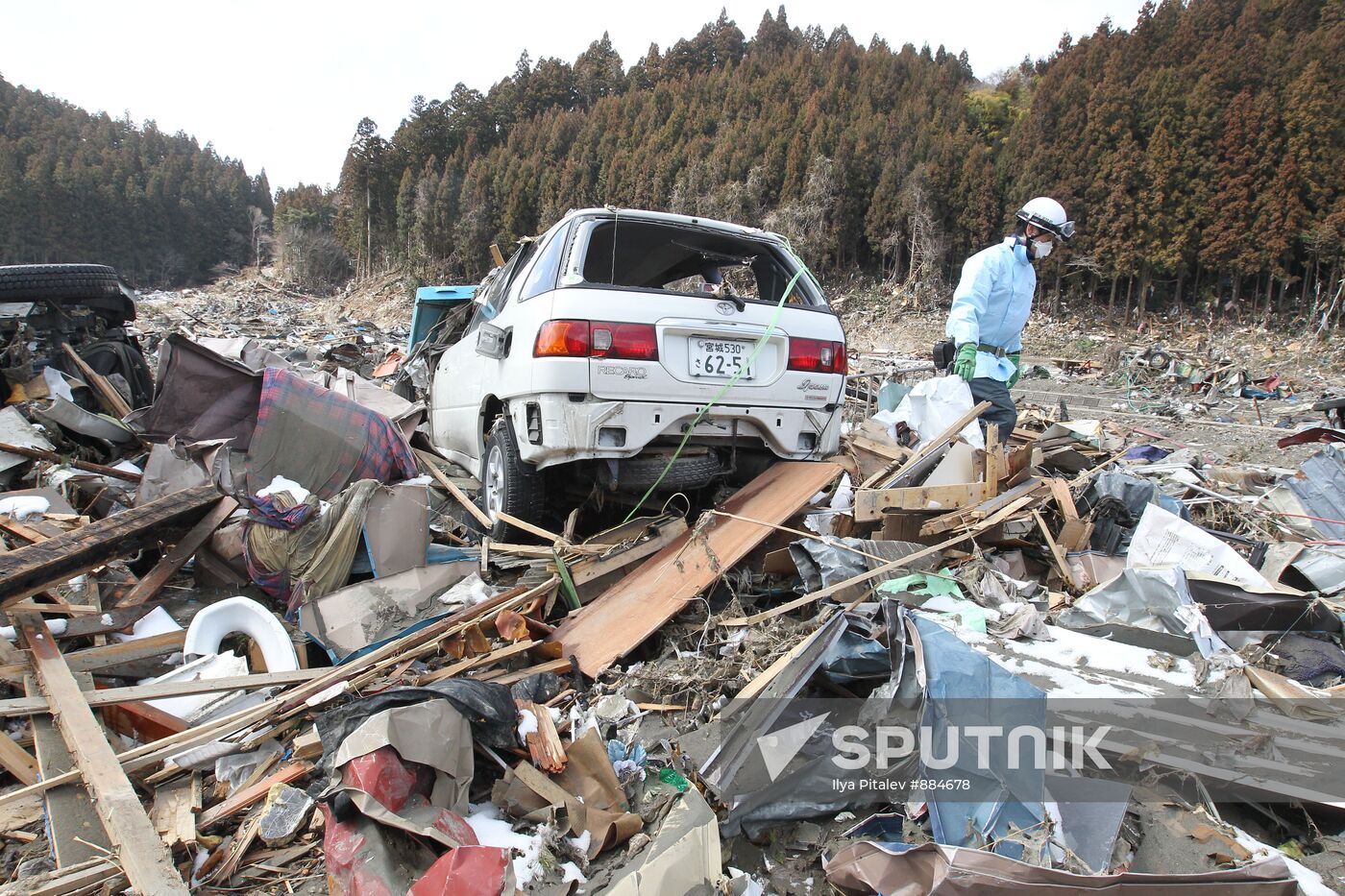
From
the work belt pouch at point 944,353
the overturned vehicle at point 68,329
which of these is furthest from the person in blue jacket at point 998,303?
the overturned vehicle at point 68,329

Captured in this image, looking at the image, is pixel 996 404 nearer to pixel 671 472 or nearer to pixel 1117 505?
pixel 1117 505

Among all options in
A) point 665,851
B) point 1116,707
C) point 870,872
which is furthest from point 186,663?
point 1116,707

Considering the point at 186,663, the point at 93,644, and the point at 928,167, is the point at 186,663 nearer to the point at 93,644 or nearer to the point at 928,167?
the point at 93,644

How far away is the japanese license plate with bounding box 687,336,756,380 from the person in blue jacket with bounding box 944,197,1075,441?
1.82 metres

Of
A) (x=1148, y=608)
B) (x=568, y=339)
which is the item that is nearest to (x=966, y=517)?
(x=1148, y=608)

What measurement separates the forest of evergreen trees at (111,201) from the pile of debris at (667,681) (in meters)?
71.7

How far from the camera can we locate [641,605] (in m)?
3.05

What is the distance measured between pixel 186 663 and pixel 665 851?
222cm

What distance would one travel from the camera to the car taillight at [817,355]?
11.9 feet

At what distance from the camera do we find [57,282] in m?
5.61

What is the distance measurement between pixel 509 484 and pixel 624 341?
3.38 ft

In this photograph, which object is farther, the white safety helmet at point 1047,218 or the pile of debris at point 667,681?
the white safety helmet at point 1047,218

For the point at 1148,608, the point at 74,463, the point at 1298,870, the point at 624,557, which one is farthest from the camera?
the point at 74,463

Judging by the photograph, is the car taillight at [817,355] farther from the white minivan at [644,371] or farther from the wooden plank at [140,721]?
the wooden plank at [140,721]
